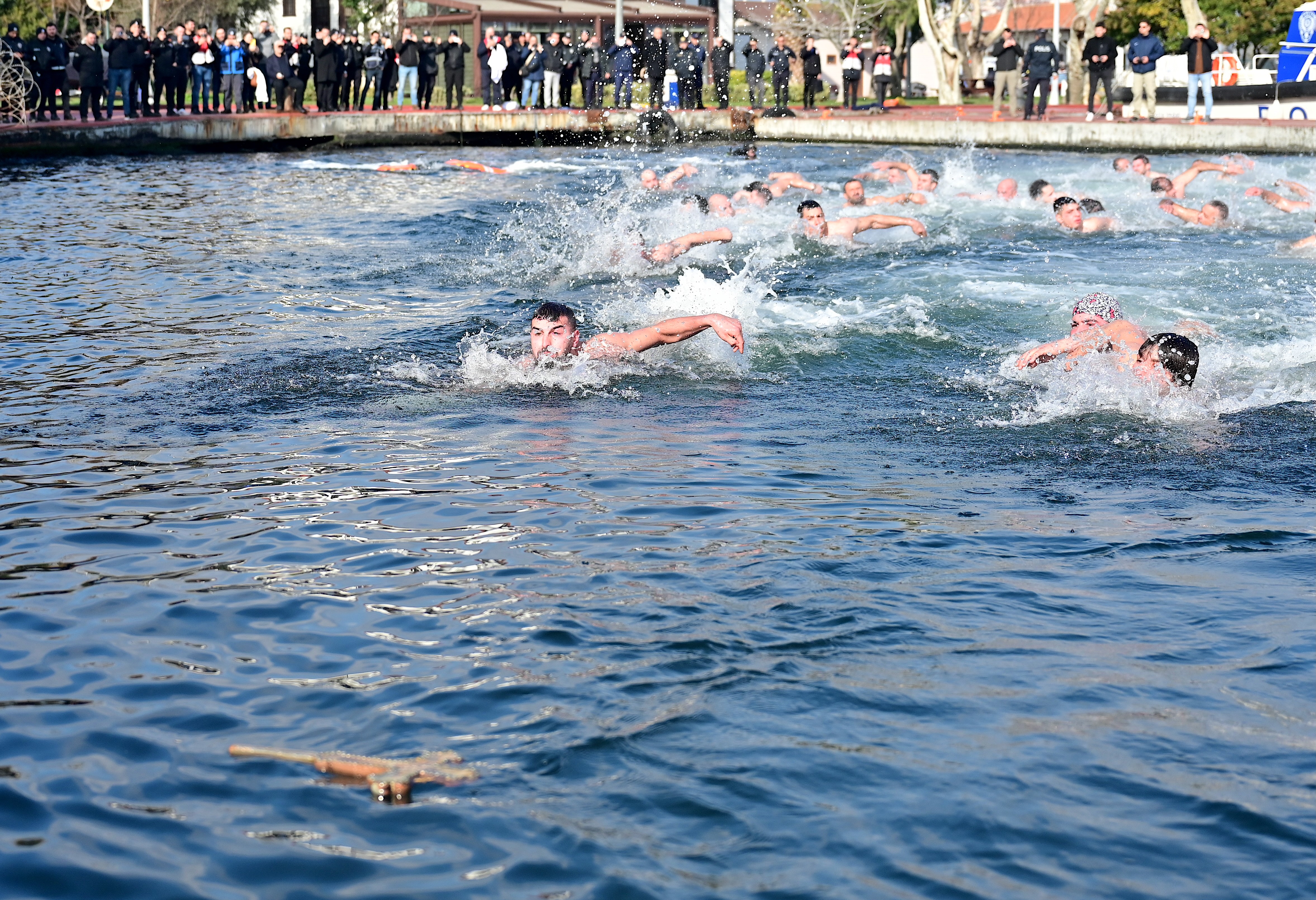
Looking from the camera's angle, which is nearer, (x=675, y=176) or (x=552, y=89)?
(x=675, y=176)

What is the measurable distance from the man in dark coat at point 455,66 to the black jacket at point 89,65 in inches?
305

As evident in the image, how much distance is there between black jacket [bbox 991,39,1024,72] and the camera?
32562 millimetres

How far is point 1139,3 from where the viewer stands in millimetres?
54406

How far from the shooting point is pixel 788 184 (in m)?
21.7

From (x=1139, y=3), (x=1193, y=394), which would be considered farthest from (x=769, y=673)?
(x=1139, y=3)

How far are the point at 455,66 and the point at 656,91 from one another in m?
5.04

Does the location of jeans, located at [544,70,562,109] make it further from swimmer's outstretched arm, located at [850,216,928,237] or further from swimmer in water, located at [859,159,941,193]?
swimmer's outstretched arm, located at [850,216,928,237]

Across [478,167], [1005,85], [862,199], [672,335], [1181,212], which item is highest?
[1005,85]

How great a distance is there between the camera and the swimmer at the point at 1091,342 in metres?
10.1

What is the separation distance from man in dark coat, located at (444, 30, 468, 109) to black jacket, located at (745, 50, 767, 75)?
19.5 ft

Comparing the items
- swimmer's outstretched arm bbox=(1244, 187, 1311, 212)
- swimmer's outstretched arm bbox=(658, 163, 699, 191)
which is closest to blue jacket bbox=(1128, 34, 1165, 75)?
swimmer's outstretched arm bbox=(1244, 187, 1311, 212)

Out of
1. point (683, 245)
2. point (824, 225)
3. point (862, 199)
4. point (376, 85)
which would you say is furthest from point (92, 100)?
point (683, 245)

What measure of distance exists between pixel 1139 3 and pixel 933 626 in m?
53.8

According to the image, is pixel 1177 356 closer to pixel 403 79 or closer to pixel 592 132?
pixel 592 132
